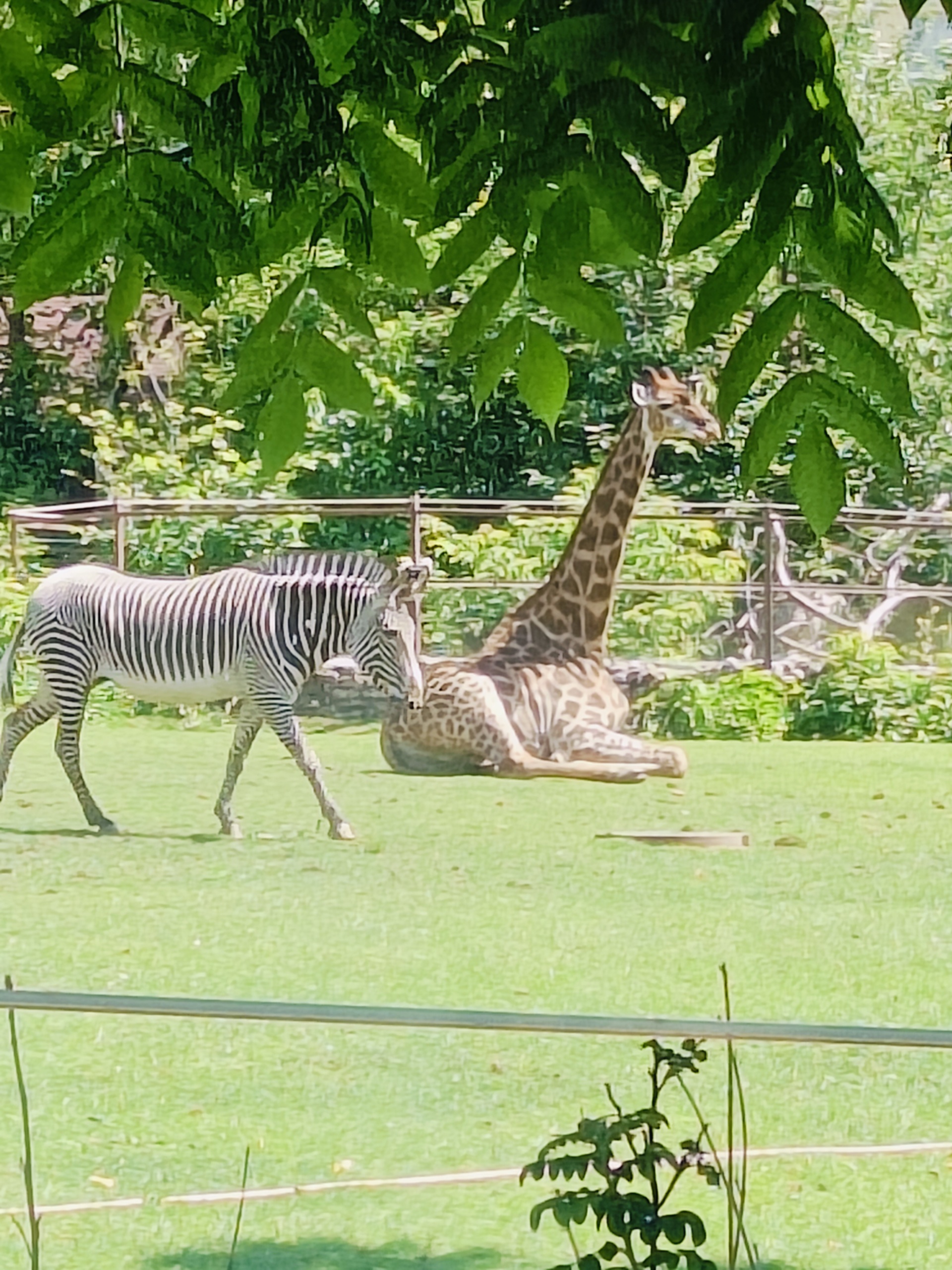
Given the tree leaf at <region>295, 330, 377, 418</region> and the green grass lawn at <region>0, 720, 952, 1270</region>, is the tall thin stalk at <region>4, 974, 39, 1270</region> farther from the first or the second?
the tree leaf at <region>295, 330, 377, 418</region>

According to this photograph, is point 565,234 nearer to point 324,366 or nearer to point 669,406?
point 324,366

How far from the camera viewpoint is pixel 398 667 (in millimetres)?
1484

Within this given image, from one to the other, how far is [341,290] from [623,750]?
69 centimetres

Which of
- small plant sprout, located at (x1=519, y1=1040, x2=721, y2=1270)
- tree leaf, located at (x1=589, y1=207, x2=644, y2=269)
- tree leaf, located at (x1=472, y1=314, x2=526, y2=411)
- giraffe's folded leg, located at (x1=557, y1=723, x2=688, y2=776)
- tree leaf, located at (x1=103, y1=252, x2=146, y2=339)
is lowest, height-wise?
small plant sprout, located at (x1=519, y1=1040, x2=721, y2=1270)

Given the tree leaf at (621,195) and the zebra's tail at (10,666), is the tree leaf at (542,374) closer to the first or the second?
the tree leaf at (621,195)

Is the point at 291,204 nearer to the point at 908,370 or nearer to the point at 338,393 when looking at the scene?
the point at 338,393

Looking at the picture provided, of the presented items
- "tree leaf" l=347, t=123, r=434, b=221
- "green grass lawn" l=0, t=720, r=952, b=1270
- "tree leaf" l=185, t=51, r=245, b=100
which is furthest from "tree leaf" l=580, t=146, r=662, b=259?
"green grass lawn" l=0, t=720, r=952, b=1270

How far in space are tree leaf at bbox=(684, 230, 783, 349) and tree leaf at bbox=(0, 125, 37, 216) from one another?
0.37 meters

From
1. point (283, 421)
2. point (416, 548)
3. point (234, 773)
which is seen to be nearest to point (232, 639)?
point (234, 773)

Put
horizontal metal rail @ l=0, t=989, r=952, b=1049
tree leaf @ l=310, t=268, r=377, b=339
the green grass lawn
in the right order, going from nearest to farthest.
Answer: tree leaf @ l=310, t=268, r=377, b=339
horizontal metal rail @ l=0, t=989, r=952, b=1049
the green grass lawn

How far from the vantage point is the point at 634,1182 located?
3.91 feet

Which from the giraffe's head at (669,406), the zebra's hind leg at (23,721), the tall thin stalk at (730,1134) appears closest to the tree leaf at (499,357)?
the giraffe's head at (669,406)

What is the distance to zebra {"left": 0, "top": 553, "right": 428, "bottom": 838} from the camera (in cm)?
145

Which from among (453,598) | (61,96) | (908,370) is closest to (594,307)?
(61,96)
